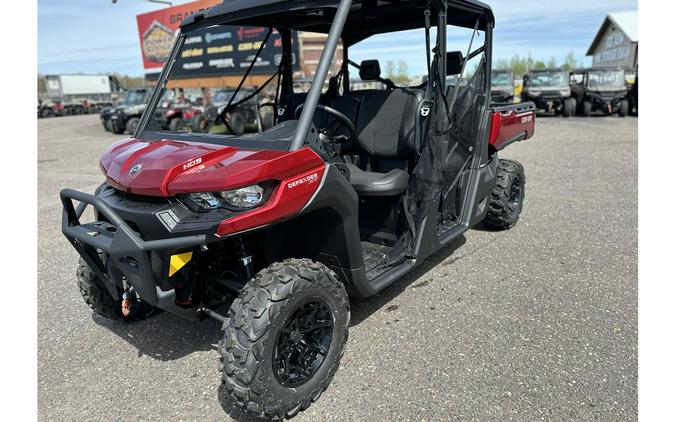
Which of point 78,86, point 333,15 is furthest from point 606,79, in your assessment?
point 78,86

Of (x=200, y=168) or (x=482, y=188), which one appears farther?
(x=482, y=188)

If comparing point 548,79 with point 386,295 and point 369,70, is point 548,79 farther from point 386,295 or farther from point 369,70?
point 386,295

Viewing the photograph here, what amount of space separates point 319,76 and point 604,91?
1875 cm

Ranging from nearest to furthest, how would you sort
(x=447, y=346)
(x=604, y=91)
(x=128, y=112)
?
(x=447, y=346) < (x=128, y=112) < (x=604, y=91)

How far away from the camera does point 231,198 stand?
83.1 inches

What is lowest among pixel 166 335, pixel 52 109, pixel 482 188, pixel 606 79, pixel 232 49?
pixel 166 335

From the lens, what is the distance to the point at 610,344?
2793 millimetres

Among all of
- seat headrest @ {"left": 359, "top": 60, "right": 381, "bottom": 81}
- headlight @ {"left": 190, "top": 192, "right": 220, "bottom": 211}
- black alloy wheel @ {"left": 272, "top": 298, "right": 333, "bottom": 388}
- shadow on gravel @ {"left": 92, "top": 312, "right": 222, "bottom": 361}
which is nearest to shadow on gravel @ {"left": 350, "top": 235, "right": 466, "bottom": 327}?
black alloy wheel @ {"left": 272, "top": 298, "right": 333, "bottom": 388}

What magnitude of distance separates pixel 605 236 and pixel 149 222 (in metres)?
4.32

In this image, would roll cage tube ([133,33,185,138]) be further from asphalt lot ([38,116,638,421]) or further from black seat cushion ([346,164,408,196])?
asphalt lot ([38,116,638,421])

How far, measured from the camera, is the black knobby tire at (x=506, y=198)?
463cm

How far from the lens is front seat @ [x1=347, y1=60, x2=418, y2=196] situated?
11.6ft

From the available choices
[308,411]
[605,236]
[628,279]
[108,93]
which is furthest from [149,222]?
[108,93]

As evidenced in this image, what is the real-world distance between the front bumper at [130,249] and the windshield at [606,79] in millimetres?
19455
